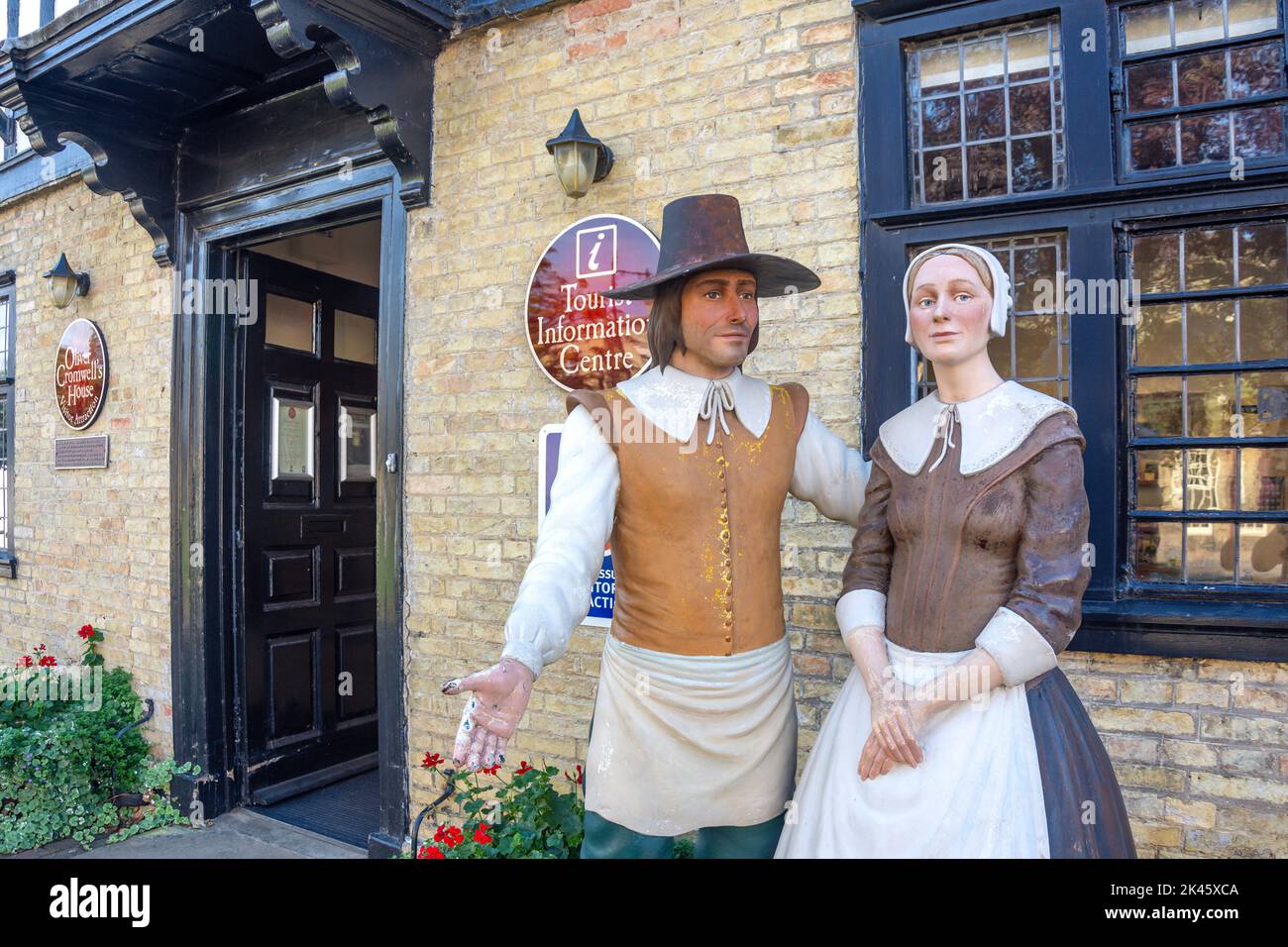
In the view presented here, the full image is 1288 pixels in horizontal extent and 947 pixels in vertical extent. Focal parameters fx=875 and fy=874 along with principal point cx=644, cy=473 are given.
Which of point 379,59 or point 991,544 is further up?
point 379,59

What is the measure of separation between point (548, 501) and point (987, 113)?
81.9 inches

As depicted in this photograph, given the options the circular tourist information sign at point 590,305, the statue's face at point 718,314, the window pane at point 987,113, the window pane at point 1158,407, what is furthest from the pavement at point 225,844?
the window pane at point 987,113

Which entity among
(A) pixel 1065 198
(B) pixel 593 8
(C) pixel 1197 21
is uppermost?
(B) pixel 593 8

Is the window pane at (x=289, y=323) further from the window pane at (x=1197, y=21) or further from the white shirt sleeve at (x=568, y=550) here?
the window pane at (x=1197, y=21)

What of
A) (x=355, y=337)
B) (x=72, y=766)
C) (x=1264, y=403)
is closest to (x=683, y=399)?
(x=1264, y=403)

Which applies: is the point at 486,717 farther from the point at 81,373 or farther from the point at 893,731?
the point at 81,373

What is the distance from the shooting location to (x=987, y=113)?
286 centimetres

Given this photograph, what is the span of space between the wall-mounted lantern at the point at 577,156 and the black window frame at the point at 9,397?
488 centimetres

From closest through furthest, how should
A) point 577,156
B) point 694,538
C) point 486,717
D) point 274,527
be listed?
point 486,717, point 694,538, point 577,156, point 274,527

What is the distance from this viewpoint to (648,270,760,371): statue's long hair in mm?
2139

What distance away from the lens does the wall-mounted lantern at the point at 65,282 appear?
534 centimetres
